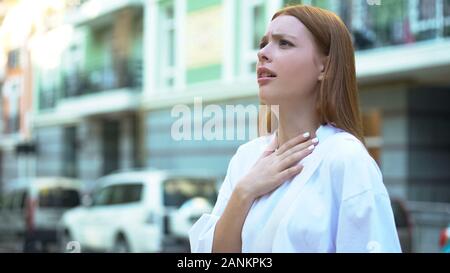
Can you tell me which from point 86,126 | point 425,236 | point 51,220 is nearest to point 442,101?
point 425,236

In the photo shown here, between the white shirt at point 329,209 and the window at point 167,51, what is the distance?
19.3 ft

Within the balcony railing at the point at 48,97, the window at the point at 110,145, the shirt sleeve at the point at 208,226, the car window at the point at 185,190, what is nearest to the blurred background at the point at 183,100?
the car window at the point at 185,190

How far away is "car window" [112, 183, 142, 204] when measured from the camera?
21.7 ft

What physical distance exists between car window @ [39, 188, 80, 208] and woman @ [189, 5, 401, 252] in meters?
8.19

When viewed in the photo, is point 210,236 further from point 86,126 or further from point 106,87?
point 86,126

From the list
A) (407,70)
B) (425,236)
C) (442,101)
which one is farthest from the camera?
(442,101)

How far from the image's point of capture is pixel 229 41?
774 centimetres

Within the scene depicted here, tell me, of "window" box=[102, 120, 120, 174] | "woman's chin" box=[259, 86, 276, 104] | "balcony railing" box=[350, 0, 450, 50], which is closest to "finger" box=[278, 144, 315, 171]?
"woman's chin" box=[259, 86, 276, 104]

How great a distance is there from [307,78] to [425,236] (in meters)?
5.93

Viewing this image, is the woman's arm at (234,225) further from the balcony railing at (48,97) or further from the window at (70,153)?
the window at (70,153)

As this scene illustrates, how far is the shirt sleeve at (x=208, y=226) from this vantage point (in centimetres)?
110

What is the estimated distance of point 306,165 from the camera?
105 cm

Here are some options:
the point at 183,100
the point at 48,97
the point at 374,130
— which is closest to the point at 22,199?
the point at 48,97

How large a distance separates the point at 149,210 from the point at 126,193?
2.01ft
